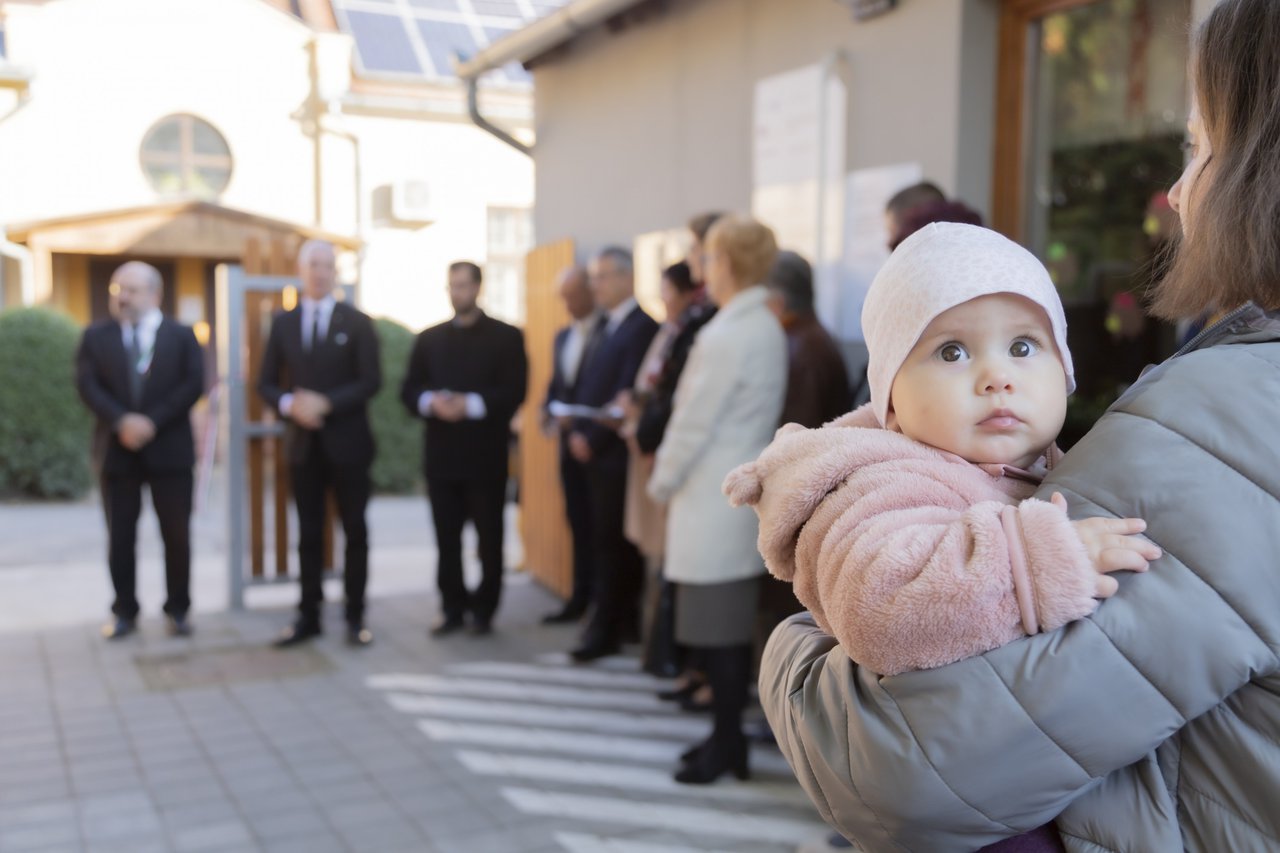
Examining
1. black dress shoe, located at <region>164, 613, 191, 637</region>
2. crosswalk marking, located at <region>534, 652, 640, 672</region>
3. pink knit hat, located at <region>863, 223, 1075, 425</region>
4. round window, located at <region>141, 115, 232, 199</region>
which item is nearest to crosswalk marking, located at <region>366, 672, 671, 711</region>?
crosswalk marking, located at <region>534, 652, 640, 672</region>

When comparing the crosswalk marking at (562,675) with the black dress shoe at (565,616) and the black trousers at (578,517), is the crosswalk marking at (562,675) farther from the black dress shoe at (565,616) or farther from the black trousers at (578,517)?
the black trousers at (578,517)

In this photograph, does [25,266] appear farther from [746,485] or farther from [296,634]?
[746,485]

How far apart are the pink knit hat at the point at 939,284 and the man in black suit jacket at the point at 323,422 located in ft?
18.0

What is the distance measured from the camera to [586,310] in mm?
7090

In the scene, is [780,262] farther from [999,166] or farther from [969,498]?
[969,498]

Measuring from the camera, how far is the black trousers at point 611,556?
252 inches

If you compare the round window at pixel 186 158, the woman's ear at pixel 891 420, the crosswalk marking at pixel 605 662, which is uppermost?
the round window at pixel 186 158

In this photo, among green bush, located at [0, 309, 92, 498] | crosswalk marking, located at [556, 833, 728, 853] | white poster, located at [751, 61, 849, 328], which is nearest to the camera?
crosswalk marking, located at [556, 833, 728, 853]

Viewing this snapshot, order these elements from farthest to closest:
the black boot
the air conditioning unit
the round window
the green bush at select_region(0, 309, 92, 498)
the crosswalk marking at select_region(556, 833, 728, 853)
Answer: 1. the air conditioning unit
2. the round window
3. the green bush at select_region(0, 309, 92, 498)
4. the black boot
5. the crosswalk marking at select_region(556, 833, 728, 853)

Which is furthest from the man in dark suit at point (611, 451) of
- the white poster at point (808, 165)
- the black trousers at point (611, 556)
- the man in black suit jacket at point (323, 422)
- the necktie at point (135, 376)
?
the necktie at point (135, 376)

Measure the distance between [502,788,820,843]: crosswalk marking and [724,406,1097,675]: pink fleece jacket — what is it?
285 centimetres

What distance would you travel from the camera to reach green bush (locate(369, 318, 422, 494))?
1412 centimetres

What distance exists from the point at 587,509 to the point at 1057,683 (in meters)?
6.14

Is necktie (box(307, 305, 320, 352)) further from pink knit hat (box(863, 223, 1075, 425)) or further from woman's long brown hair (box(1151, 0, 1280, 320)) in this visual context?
woman's long brown hair (box(1151, 0, 1280, 320))
